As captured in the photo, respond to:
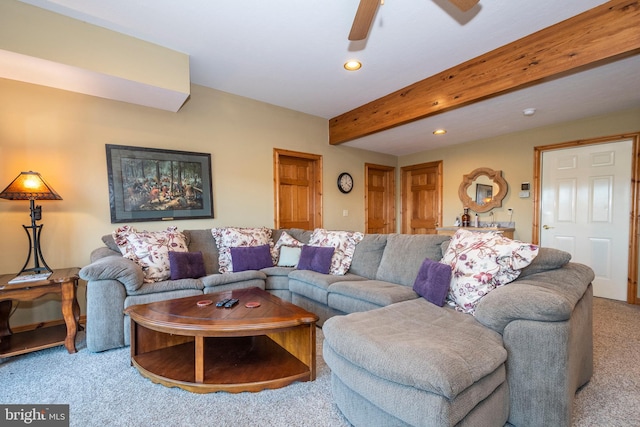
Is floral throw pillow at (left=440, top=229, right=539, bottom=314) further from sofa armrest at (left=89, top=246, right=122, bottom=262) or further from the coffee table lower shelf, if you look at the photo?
sofa armrest at (left=89, top=246, right=122, bottom=262)

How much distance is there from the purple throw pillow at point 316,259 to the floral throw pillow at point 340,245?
0.06 meters

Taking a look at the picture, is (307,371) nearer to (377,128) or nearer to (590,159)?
(377,128)

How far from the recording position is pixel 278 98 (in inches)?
150

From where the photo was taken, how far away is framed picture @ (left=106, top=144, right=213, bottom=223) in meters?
2.98

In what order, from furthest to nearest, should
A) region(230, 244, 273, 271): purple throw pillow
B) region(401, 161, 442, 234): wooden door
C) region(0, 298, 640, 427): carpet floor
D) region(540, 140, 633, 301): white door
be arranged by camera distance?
1. region(401, 161, 442, 234): wooden door
2. region(540, 140, 633, 301): white door
3. region(230, 244, 273, 271): purple throw pillow
4. region(0, 298, 640, 427): carpet floor

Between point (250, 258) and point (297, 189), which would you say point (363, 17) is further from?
point (297, 189)

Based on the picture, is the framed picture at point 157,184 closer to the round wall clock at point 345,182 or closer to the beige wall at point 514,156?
the round wall clock at point 345,182

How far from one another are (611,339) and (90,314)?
426 cm

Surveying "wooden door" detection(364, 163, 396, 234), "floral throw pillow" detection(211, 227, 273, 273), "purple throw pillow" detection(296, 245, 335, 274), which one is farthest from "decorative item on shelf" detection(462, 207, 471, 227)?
"floral throw pillow" detection(211, 227, 273, 273)

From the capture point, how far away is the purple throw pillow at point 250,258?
313 centimetres

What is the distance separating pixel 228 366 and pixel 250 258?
1.41m

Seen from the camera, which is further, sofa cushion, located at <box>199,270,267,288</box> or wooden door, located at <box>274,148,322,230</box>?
wooden door, located at <box>274,148,322,230</box>

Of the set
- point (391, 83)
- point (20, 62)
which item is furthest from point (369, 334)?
point (20, 62)

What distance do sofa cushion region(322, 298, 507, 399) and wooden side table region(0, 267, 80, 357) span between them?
6.84 feet
